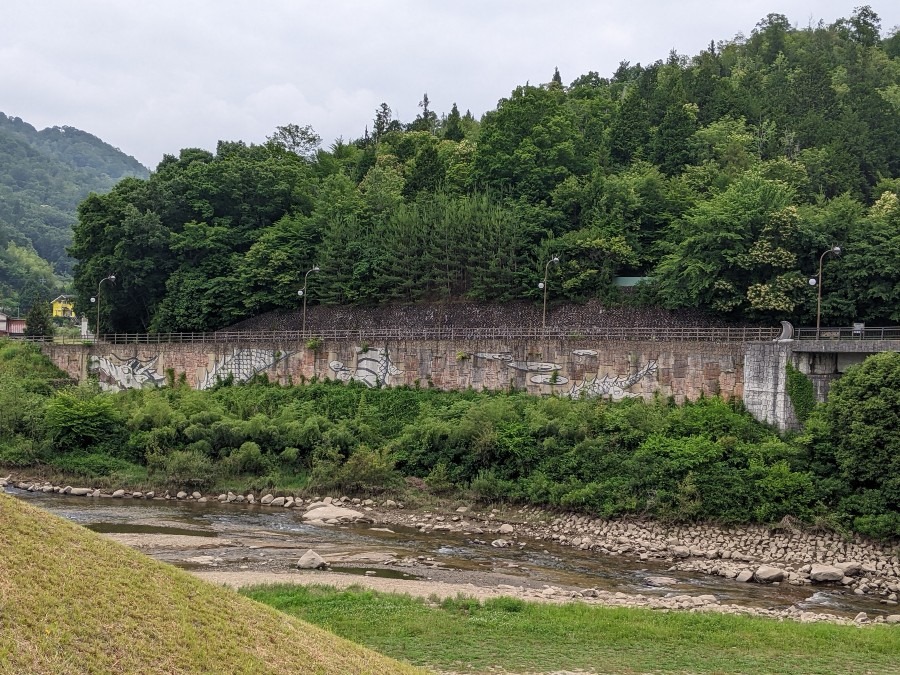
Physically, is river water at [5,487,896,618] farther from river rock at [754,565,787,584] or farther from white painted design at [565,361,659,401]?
white painted design at [565,361,659,401]

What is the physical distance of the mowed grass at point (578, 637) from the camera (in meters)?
20.9

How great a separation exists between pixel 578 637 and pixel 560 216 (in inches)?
1696

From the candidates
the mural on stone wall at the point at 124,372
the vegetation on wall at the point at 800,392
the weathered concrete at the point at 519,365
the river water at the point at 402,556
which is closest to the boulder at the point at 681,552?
the river water at the point at 402,556

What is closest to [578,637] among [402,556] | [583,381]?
[402,556]

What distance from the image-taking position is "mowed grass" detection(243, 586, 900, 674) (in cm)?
2086

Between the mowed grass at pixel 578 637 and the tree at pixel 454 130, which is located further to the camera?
the tree at pixel 454 130

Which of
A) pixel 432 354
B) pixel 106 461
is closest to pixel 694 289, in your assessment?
pixel 432 354

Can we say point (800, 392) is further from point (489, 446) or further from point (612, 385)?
point (489, 446)

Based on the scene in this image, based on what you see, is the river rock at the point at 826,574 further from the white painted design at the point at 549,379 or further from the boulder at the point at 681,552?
the white painted design at the point at 549,379

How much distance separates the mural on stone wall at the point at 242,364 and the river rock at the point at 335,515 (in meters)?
19.4

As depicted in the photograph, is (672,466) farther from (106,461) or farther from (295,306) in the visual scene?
(295,306)

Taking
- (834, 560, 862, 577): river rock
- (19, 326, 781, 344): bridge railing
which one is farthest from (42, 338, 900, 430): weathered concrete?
(834, 560, 862, 577): river rock

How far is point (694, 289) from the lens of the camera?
52312mm

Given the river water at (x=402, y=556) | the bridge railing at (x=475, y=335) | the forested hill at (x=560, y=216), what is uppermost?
the forested hill at (x=560, y=216)
